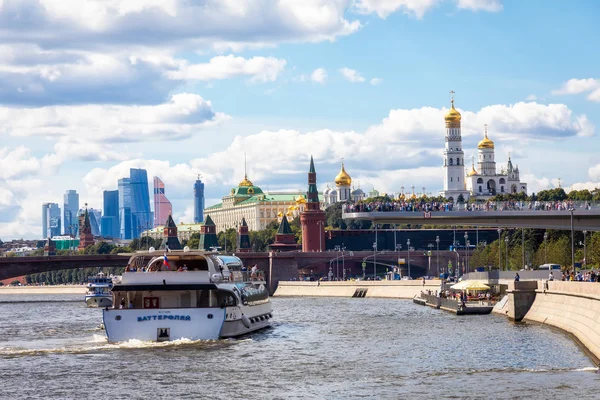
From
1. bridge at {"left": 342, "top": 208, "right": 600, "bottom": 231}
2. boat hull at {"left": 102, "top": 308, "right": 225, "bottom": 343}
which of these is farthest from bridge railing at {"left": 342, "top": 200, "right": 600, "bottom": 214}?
boat hull at {"left": 102, "top": 308, "right": 225, "bottom": 343}

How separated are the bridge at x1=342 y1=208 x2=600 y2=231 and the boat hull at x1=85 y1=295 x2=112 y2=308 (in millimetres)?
28630

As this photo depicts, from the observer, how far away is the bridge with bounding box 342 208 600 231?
303 feet

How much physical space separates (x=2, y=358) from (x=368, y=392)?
20248 mm

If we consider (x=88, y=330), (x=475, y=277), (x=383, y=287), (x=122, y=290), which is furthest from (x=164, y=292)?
(x=383, y=287)

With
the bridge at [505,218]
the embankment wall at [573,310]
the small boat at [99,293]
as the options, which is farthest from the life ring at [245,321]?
the small boat at [99,293]

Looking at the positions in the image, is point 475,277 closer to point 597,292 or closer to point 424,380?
point 597,292

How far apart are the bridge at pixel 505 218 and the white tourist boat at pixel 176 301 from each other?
103 feet

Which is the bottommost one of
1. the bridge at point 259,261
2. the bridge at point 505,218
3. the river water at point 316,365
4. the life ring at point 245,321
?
the river water at point 316,365

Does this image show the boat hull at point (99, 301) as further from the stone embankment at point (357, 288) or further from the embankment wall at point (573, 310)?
the embankment wall at point (573, 310)

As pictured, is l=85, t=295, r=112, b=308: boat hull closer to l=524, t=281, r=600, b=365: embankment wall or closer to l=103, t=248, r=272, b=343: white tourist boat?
l=103, t=248, r=272, b=343: white tourist boat

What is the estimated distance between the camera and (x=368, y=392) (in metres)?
45.5

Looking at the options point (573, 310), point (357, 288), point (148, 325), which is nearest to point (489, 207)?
point (573, 310)

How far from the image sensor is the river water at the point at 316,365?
45969 mm

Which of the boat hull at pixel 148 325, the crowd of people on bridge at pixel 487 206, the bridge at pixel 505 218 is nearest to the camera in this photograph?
the boat hull at pixel 148 325
